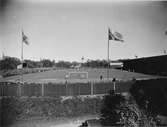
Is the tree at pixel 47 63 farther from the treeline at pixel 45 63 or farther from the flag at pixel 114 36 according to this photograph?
the flag at pixel 114 36

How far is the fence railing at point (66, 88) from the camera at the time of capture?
477 centimetres

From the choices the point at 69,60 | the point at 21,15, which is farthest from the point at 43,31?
the point at 69,60

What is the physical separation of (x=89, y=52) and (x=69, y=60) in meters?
0.52

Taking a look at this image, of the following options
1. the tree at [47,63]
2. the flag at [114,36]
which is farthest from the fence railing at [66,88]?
the flag at [114,36]

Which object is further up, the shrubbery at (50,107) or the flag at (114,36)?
the flag at (114,36)

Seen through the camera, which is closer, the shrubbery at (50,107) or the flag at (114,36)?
the shrubbery at (50,107)

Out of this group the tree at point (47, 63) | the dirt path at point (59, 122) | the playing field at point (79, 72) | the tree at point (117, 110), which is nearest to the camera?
the tree at point (117, 110)

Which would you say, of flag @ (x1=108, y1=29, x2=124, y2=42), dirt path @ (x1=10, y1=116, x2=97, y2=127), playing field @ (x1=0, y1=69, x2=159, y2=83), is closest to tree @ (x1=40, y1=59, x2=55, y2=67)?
playing field @ (x1=0, y1=69, x2=159, y2=83)

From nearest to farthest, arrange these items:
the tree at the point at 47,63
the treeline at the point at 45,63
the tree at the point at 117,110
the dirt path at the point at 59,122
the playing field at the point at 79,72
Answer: the treeline at the point at 45,63, the tree at the point at 117,110, the dirt path at the point at 59,122, the tree at the point at 47,63, the playing field at the point at 79,72

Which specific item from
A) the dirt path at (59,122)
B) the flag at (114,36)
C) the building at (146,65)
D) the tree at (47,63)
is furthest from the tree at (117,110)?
the tree at (47,63)

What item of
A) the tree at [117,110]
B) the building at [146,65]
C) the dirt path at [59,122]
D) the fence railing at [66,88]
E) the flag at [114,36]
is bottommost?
the dirt path at [59,122]

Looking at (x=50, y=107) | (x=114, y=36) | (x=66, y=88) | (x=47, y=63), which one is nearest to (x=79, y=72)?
(x=66, y=88)

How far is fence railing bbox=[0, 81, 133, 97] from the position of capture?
477 centimetres

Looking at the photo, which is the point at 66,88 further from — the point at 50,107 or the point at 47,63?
the point at 47,63
